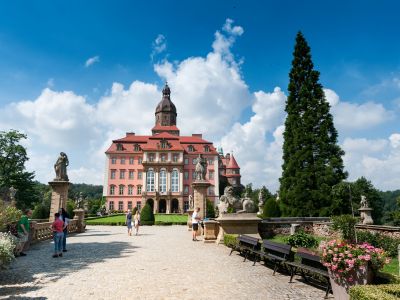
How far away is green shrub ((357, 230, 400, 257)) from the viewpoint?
10.8 metres

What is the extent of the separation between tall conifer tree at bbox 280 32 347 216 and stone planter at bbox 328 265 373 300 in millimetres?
22826

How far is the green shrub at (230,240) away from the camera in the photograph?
11.3 meters

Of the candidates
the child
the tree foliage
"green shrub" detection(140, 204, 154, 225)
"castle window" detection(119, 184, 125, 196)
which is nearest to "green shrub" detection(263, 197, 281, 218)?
"green shrub" detection(140, 204, 154, 225)

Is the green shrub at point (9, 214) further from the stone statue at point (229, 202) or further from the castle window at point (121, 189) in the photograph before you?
the castle window at point (121, 189)

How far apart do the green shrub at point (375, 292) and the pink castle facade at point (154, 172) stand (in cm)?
5653

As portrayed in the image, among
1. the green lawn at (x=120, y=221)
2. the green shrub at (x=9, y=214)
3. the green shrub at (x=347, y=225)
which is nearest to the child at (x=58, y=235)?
the green shrub at (x=9, y=214)

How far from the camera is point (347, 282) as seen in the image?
488 centimetres

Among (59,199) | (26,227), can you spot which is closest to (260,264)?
(26,227)

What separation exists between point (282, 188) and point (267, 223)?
13906 millimetres

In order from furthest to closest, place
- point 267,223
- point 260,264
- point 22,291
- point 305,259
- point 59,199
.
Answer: point 59,199 → point 267,223 → point 260,264 → point 305,259 → point 22,291

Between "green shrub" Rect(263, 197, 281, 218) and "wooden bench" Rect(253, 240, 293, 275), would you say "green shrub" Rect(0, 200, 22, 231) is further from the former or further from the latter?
"green shrub" Rect(263, 197, 281, 218)

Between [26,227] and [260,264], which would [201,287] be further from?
[26,227]

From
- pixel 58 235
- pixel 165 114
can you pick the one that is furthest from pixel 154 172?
pixel 58 235

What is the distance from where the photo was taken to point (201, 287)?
6191mm
